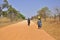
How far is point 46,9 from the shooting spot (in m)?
83.9

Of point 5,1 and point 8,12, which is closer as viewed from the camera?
point 5,1

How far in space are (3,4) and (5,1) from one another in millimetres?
2873

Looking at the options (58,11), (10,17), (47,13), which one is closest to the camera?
(58,11)

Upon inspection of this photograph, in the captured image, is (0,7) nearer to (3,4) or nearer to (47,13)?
(3,4)

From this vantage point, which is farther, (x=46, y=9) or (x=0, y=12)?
(x=46, y=9)

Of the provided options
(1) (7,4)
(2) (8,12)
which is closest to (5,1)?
(1) (7,4)

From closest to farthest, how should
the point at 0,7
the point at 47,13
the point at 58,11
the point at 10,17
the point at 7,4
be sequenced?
the point at 58,11
the point at 0,7
the point at 7,4
the point at 10,17
the point at 47,13

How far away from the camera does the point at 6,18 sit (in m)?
73.9

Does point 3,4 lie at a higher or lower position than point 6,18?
higher

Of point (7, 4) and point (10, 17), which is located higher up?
point (7, 4)

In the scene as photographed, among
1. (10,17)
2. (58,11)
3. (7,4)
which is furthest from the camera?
(10,17)

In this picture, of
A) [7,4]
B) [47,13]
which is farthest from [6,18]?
[47,13]

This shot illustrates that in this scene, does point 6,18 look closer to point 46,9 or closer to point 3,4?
point 3,4

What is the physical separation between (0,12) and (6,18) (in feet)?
51.1
